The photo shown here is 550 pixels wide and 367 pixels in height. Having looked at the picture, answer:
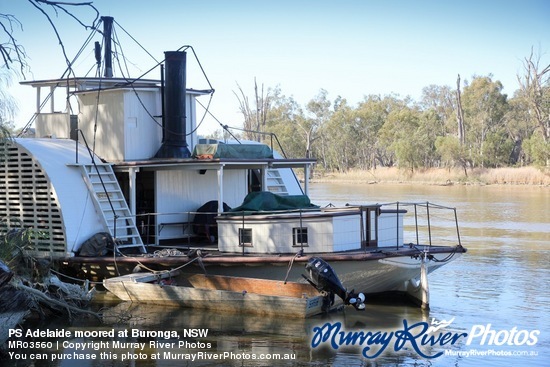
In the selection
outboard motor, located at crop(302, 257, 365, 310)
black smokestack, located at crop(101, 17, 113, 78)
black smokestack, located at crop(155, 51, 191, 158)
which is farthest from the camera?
black smokestack, located at crop(101, 17, 113, 78)

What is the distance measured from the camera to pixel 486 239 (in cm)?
2545

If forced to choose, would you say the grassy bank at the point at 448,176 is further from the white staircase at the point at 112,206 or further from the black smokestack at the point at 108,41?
the white staircase at the point at 112,206

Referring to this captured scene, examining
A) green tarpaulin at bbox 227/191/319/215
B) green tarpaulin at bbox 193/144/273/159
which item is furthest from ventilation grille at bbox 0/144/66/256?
green tarpaulin at bbox 227/191/319/215

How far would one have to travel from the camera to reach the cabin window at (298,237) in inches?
567

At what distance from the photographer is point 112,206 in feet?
52.7

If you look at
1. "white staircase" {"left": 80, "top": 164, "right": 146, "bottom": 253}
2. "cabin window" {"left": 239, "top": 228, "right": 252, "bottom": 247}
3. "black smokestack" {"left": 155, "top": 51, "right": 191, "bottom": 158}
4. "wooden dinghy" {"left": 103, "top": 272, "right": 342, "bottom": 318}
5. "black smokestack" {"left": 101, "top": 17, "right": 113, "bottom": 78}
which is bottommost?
"wooden dinghy" {"left": 103, "top": 272, "right": 342, "bottom": 318}

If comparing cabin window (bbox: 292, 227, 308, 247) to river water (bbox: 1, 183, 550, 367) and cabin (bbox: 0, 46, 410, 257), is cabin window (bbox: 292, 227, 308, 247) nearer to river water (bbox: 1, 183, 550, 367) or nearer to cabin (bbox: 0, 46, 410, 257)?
cabin (bbox: 0, 46, 410, 257)

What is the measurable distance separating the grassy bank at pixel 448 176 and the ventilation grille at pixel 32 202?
3989cm

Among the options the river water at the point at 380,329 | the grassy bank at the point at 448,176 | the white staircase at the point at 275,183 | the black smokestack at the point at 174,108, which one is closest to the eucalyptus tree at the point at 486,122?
the grassy bank at the point at 448,176

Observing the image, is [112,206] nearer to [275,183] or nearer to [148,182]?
[148,182]

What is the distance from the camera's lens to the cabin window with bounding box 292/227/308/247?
14.4 m

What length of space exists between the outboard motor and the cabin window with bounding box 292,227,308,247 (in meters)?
0.90

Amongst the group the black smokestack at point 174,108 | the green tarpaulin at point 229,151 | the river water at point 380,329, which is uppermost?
the black smokestack at point 174,108

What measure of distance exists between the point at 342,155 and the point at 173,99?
58.8 m
